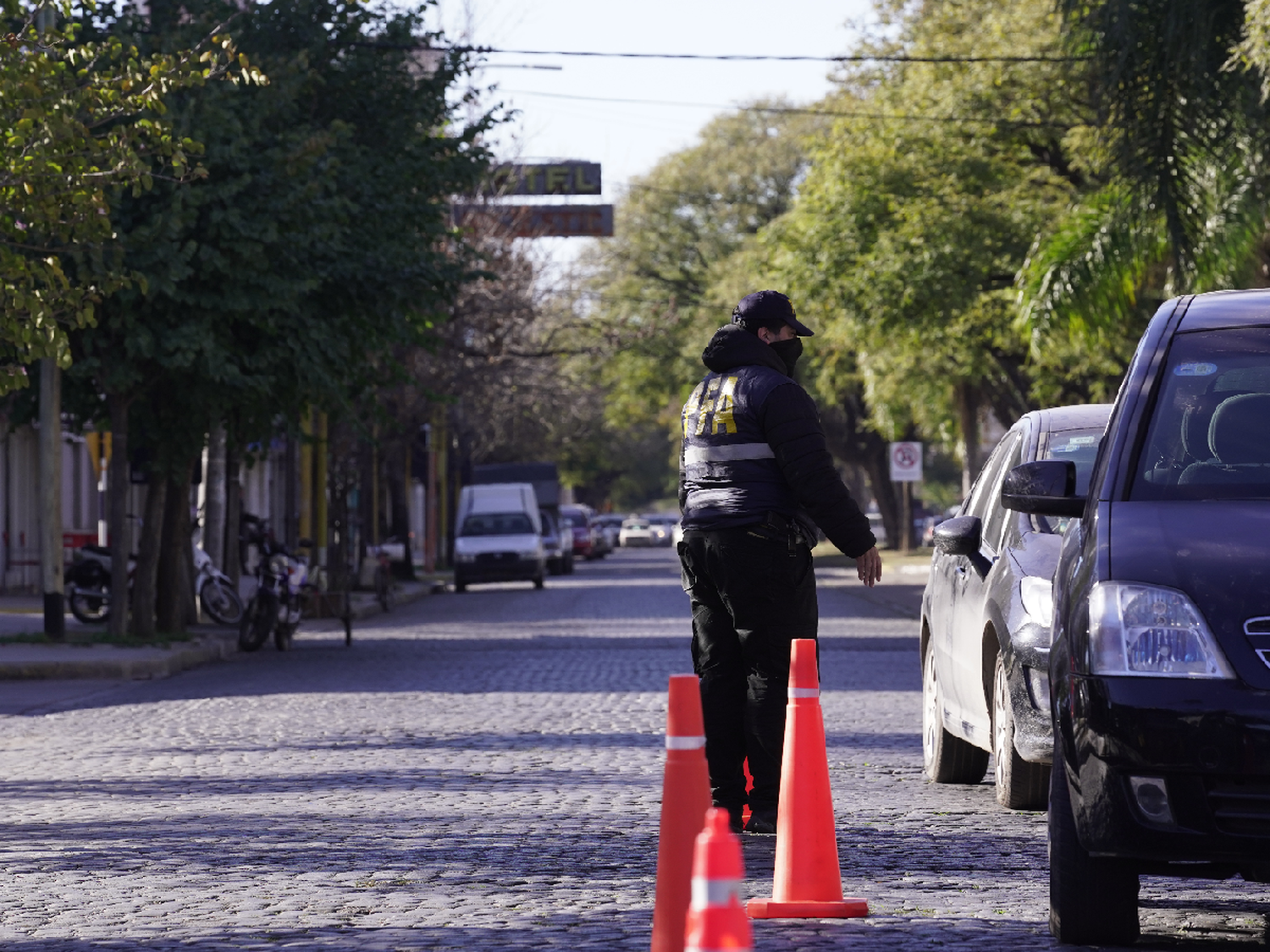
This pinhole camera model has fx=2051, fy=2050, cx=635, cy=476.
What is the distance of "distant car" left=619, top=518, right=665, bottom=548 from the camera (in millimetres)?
93562

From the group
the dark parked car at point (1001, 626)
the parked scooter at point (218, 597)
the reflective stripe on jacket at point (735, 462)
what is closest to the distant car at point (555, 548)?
the parked scooter at point (218, 597)

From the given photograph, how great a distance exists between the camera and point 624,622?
2606 centimetres

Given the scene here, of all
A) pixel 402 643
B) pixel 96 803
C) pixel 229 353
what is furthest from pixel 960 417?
pixel 96 803

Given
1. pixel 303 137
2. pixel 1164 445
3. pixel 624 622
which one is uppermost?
pixel 303 137

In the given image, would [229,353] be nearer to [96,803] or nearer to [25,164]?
[25,164]

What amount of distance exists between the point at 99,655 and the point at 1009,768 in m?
11.9

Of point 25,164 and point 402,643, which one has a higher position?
point 25,164

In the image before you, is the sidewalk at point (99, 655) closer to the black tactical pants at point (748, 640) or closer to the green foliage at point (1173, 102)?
the green foliage at point (1173, 102)

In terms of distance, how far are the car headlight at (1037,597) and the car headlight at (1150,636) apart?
2501 mm

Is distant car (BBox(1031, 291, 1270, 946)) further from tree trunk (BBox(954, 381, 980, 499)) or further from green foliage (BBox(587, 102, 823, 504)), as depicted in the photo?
green foliage (BBox(587, 102, 823, 504))

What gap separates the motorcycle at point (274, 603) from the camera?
69.8 ft

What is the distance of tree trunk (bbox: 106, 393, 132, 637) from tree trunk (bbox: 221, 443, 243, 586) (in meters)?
6.55

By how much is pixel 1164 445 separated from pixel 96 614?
811 inches

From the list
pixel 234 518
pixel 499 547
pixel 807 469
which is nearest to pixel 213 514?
pixel 234 518
